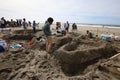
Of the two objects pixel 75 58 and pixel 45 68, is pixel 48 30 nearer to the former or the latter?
pixel 75 58

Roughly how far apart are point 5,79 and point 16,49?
3.36 metres

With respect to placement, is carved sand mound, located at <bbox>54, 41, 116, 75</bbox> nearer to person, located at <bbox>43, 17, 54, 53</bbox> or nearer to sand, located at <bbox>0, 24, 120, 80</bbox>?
sand, located at <bbox>0, 24, 120, 80</bbox>

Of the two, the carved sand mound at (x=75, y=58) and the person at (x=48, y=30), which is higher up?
the person at (x=48, y=30)

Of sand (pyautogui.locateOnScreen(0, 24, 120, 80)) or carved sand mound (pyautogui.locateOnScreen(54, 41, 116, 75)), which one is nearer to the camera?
sand (pyautogui.locateOnScreen(0, 24, 120, 80))

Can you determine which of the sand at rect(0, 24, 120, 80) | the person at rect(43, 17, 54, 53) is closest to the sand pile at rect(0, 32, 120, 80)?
the sand at rect(0, 24, 120, 80)

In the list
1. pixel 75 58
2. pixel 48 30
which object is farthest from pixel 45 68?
pixel 48 30

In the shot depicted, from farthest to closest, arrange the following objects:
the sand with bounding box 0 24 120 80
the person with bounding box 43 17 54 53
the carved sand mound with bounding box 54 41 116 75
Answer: the person with bounding box 43 17 54 53, the carved sand mound with bounding box 54 41 116 75, the sand with bounding box 0 24 120 80

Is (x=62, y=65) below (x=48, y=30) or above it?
below

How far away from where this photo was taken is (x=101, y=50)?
25.2 feet

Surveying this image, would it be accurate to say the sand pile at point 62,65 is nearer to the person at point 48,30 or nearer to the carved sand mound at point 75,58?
the carved sand mound at point 75,58

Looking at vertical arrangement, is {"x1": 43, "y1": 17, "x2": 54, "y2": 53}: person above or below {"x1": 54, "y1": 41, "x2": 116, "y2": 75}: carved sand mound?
above

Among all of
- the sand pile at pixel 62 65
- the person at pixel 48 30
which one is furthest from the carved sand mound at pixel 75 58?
the person at pixel 48 30

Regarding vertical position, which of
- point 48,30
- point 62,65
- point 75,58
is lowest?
point 62,65

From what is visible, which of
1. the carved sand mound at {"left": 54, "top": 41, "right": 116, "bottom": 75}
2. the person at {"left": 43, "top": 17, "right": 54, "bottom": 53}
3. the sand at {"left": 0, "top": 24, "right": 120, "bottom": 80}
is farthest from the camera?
the person at {"left": 43, "top": 17, "right": 54, "bottom": 53}
